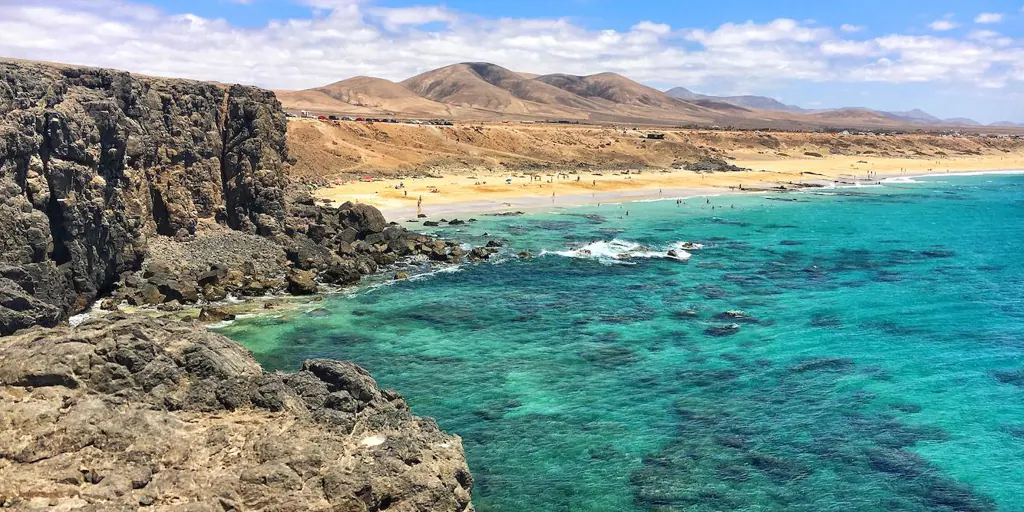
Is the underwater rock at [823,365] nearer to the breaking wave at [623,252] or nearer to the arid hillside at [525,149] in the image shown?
the breaking wave at [623,252]

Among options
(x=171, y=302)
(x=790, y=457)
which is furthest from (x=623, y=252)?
(x=790, y=457)

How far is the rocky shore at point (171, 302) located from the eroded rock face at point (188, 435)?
0.03 m

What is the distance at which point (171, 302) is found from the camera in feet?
126

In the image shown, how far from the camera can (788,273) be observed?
50.9 m

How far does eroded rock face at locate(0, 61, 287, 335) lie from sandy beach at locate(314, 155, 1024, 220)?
→ 21.7 meters

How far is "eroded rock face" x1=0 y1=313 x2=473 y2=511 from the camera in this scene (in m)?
12.5

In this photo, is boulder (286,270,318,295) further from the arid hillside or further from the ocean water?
the arid hillside

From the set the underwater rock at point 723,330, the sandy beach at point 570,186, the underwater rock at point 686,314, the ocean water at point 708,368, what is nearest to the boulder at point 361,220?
the ocean water at point 708,368

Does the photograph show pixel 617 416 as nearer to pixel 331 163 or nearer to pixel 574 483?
pixel 574 483

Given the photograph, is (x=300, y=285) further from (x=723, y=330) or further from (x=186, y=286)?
(x=723, y=330)

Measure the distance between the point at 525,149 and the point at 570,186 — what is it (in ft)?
99.4

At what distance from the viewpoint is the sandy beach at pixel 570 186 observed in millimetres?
80375

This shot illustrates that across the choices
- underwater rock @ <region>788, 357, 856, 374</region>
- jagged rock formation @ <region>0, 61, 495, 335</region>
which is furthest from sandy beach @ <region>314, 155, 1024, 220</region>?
underwater rock @ <region>788, 357, 856, 374</region>

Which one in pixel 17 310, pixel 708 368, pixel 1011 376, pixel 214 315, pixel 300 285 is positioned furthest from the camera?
pixel 300 285
